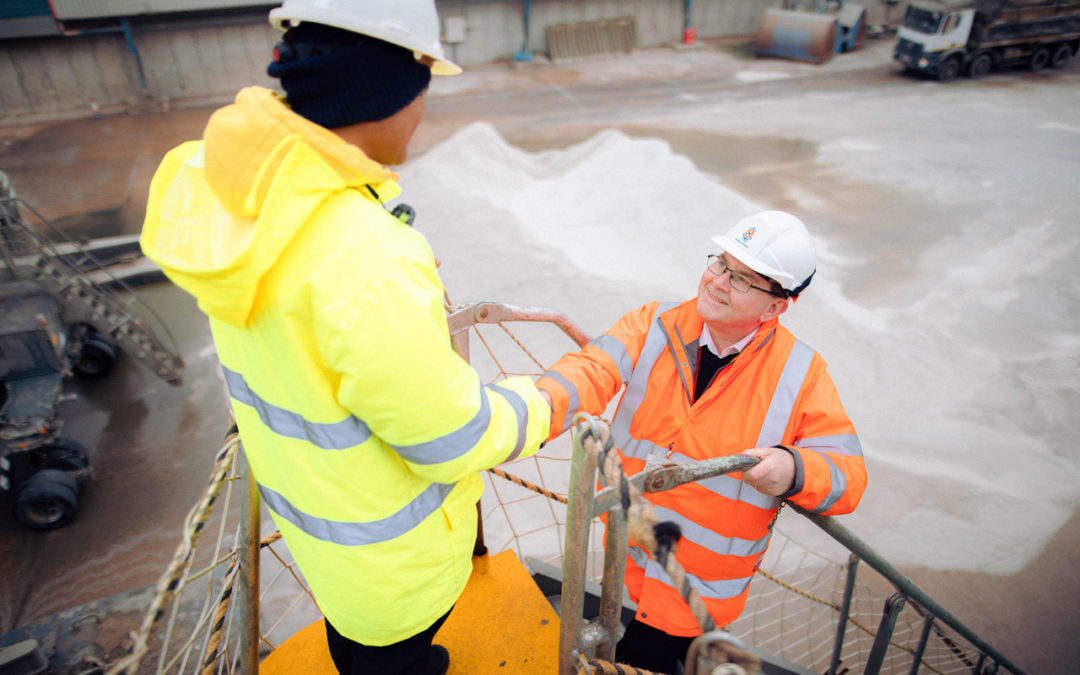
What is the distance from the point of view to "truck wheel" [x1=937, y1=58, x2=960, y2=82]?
51.0ft

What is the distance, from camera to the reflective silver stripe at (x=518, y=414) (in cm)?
151

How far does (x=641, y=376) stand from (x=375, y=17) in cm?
156

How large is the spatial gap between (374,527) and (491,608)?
1257 mm

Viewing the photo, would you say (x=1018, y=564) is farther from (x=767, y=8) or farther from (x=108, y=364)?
(x=767, y=8)

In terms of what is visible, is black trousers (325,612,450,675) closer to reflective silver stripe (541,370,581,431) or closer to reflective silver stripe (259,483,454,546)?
reflective silver stripe (259,483,454,546)

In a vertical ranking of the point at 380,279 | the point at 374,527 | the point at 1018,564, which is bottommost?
the point at 1018,564

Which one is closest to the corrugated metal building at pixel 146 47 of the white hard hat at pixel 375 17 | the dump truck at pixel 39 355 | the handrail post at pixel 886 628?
the dump truck at pixel 39 355

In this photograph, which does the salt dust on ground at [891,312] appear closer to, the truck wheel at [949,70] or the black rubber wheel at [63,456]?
the black rubber wheel at [63,456]

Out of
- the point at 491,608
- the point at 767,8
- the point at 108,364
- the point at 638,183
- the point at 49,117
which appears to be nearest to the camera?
the point at 491,608

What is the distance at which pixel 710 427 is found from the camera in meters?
2.23

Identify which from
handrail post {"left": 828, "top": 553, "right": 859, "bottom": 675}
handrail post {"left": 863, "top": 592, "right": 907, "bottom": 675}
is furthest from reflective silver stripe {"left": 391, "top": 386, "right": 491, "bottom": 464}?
handrail post {"left": 828, "top": 553, "right": 859, "bottom": 675}

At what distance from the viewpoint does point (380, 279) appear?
117 cm

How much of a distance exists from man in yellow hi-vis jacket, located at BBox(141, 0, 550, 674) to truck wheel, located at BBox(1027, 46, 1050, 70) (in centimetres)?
2056

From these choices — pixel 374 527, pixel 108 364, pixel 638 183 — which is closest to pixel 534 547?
pixel 374 527
